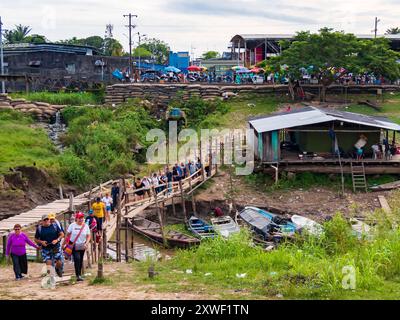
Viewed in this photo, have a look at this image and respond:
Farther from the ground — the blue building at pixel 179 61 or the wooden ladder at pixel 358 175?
the blue building at pixel 179 61

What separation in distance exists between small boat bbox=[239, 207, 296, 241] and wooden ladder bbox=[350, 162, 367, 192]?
5.60 metres

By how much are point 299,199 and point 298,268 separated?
15381 millimetres

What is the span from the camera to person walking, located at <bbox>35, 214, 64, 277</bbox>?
1322cm

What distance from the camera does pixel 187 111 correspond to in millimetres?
41656

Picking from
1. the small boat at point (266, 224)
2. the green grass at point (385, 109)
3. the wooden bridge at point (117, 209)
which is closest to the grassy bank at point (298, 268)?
the wooden bridge at point (117, 209)

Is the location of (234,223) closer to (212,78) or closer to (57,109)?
(57,109)

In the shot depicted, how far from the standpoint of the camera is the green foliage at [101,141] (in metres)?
31.1

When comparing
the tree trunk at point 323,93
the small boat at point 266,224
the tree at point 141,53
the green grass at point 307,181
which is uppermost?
the tree at point 141,53

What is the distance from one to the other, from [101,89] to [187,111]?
844 centimetres

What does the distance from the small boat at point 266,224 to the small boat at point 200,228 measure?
4.59 feet

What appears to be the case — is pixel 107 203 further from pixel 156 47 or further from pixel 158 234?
pixel 156 47

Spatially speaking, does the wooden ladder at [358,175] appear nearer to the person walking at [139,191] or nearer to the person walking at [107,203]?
the person walking at [139,191]

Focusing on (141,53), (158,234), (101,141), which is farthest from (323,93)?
(141,53)

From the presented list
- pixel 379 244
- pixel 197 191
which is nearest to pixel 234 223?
pixel 197 191
